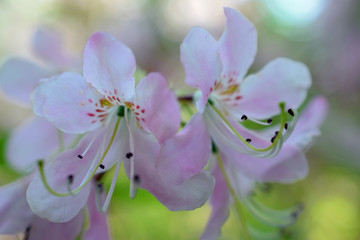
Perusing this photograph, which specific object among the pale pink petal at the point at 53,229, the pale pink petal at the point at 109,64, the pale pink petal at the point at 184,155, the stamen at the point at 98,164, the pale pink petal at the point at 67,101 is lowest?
the pale pink petal at the point at 53,229

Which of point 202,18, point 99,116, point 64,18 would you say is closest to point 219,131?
point 99,116

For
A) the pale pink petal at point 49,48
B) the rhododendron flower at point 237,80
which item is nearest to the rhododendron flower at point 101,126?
the rhododendron flower at point 237,80

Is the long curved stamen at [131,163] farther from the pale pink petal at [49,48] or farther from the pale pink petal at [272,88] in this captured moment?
the pale pink petal at [49,48]

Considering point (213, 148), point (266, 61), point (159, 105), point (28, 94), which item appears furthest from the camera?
point (266, 61)

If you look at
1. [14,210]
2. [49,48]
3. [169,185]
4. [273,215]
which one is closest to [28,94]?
[49,48]

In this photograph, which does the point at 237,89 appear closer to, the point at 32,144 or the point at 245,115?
the point at 245,115

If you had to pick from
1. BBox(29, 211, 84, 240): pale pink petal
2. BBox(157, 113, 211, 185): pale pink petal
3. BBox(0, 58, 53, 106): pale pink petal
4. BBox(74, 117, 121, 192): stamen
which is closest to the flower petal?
BBox(157, 113, 211, 185): pale pink petal
